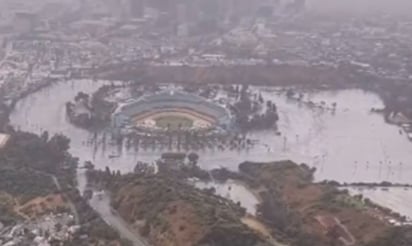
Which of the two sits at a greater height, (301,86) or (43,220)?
(301,86)

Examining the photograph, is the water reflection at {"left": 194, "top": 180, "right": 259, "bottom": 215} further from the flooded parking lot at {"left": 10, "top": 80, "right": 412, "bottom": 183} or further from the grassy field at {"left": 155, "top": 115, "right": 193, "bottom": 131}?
the grassy field at {"left": 155, "top": 115, "right": 193, "bottom": 131}

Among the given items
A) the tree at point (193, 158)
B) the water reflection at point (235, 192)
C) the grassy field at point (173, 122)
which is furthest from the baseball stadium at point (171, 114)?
the water reflection at point (235, 192)

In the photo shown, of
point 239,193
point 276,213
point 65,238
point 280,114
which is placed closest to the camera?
point 65,238

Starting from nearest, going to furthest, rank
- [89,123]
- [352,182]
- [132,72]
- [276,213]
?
1. [276,213]
2. [352,182]
3. [89,123]
4. [132,72]

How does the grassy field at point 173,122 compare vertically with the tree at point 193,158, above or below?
above

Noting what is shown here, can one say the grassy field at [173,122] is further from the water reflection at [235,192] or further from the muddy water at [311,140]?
the water reflection at [235,192]

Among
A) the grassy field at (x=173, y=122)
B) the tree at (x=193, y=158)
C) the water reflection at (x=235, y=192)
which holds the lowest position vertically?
the water reflection at (x=235, y=192)

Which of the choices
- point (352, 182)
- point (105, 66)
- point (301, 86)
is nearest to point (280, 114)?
point (301, 86)

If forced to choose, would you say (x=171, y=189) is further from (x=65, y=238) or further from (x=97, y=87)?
(x=97, y=87)
